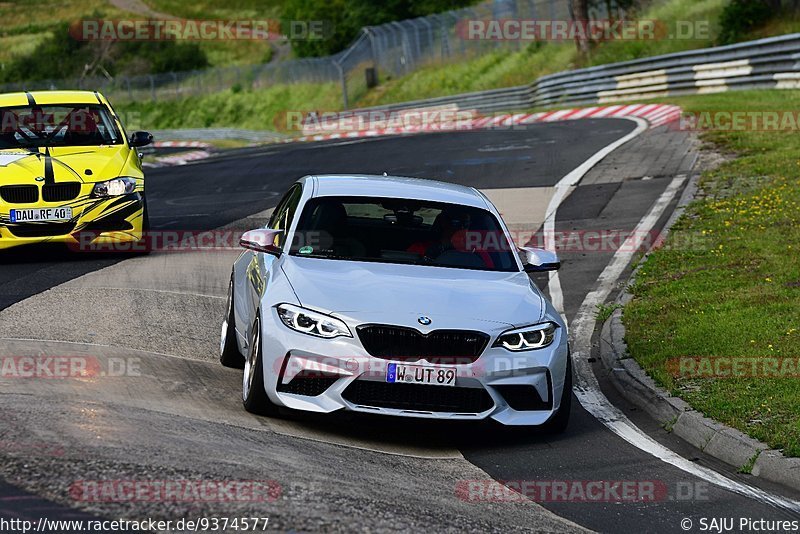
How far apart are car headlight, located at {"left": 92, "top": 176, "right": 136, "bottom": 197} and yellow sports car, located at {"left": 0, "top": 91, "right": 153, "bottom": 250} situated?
11mm

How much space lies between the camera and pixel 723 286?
40.6 ft

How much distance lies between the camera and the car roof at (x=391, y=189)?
9398 millimetres

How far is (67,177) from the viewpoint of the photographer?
1366 centimetres

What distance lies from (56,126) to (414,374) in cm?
833

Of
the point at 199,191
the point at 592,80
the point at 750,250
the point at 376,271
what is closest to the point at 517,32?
the point at 592,80

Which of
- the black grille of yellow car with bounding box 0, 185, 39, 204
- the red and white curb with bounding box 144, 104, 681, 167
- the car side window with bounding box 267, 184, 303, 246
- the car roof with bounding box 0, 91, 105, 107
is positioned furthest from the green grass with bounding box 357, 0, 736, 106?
the car side window with bounding box 267, 184, 303, 246

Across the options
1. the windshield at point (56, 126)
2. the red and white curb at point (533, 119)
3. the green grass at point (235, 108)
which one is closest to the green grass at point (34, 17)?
the green grass at point (235, 108)

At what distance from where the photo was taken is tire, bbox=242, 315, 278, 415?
25.8ft

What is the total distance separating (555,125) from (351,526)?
2736 centimetres

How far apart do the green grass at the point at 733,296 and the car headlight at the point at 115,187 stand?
5.48 m

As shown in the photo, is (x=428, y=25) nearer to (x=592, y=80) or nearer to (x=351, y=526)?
(x=592, y=80)

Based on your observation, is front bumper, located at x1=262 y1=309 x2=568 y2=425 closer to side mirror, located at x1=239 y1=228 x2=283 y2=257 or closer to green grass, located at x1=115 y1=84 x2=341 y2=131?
side mirror, located at x1=239 y1=228 x2=283 y2=257

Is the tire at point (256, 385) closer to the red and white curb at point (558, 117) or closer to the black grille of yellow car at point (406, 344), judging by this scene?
the black grille of yellow car at point (406, 344)

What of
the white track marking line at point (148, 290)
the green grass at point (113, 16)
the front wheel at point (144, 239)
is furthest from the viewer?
the green grass at point (113, 16)
